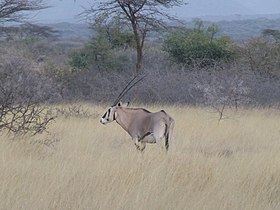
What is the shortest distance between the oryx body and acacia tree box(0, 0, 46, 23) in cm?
1022

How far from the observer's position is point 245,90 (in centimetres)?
1664

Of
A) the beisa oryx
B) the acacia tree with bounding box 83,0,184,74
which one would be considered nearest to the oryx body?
the beisa oryx

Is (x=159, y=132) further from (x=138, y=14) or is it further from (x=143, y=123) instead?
(x=138, y=14)

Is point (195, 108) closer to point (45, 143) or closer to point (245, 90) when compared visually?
point (245, 90)

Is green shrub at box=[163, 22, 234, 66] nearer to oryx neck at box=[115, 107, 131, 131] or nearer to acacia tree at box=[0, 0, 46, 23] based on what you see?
acacia tree at box=[0, 0, 46, 23]

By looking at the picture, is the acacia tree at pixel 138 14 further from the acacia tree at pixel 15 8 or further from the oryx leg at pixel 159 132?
the oryx leg at pixel 159 132

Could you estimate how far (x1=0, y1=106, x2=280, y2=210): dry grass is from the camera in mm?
5730

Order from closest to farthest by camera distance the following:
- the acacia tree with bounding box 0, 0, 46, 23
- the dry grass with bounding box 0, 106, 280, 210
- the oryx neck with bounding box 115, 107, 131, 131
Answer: the dry grass with bounding box 0, 106, 280, 210 → the oryx neck with bounding box 115, 107, 131, 131 → the acacia tree with bounding box 0, 0, 46, 23

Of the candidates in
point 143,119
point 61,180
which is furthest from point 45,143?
→ point 61,180

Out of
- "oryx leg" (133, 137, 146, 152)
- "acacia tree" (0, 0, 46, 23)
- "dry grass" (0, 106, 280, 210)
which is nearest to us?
"dry grass" (0, 106, 280, 210)

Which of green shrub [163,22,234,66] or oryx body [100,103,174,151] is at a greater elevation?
oryx body [100,103,174,151]

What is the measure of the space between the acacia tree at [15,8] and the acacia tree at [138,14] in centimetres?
162

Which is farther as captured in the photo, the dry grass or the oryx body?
the oryx body

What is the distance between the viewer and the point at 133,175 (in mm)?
6730
